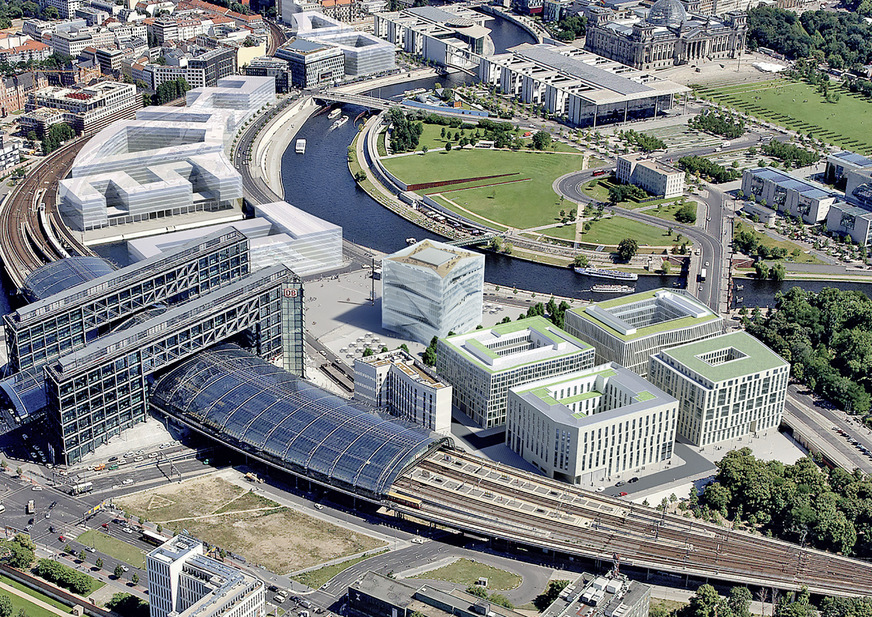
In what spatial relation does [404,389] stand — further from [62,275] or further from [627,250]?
[627,250]

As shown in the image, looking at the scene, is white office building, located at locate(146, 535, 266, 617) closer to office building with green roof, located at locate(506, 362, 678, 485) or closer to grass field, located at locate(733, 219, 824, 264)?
office building with green roof, located at locate(506, 362, 678, 485)

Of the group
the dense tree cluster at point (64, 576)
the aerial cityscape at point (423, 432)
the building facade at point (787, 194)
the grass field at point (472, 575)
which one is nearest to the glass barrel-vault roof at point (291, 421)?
the aerial cityscape at point (423, 432)

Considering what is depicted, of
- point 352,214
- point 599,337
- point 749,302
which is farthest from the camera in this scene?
point 352,214

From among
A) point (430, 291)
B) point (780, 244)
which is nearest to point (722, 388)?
point (430, 291)

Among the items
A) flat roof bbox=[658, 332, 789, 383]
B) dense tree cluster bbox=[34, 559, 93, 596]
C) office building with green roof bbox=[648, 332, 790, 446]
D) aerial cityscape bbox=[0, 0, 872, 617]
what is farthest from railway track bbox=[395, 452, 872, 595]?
dense tree cluster bbox=[34, 559, 93, 596]

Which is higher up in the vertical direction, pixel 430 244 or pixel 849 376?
pixel 430 244

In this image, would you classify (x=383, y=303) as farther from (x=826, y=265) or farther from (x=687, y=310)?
(x=826, y=265)

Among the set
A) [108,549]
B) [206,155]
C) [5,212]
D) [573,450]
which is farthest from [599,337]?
[5,212]

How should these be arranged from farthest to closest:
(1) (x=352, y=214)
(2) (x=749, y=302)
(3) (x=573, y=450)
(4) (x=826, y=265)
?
(1) (x=352, y=214), (4) (x=826, y=265), (2) (x=749, y=302), (3) (x=573, y=450)
